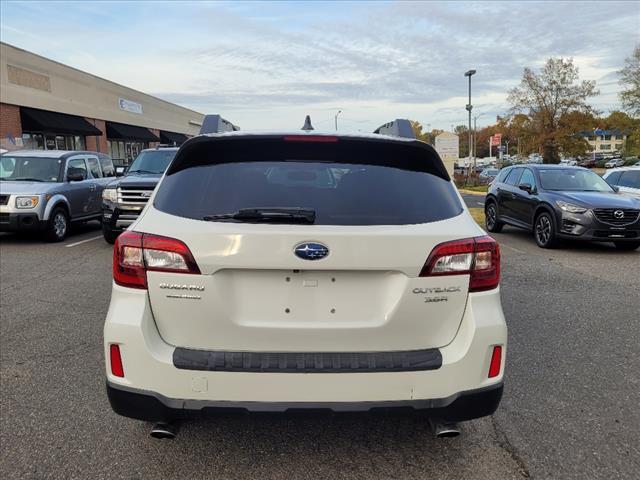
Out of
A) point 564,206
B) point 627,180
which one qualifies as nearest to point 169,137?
point 627,180

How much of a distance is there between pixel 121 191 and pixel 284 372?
8.81m

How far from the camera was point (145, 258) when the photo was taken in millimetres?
2512

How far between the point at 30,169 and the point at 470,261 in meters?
11.6

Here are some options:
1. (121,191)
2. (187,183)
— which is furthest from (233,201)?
(121,191)

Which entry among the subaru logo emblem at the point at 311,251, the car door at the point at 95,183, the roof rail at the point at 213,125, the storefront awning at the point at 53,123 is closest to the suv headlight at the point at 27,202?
the car door at the point at 95,183

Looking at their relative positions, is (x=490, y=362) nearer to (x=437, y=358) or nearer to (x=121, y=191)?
(x=437, y=358)

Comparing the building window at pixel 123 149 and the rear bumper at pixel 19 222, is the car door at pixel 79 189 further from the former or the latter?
the building window at pixel 123 149

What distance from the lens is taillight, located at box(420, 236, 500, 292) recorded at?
251 centimetres

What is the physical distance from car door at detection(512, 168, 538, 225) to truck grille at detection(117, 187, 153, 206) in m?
7.71

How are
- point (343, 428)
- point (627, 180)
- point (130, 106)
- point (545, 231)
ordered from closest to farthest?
point (343, 428), point (545, 231), point (627, 180), point (130, 106)

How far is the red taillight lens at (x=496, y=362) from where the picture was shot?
8.57 ft

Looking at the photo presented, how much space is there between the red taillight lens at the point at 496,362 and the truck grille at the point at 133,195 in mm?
8620

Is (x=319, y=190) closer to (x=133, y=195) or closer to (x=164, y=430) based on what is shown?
(x=164, y=430)

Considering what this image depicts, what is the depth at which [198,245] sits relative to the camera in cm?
245
